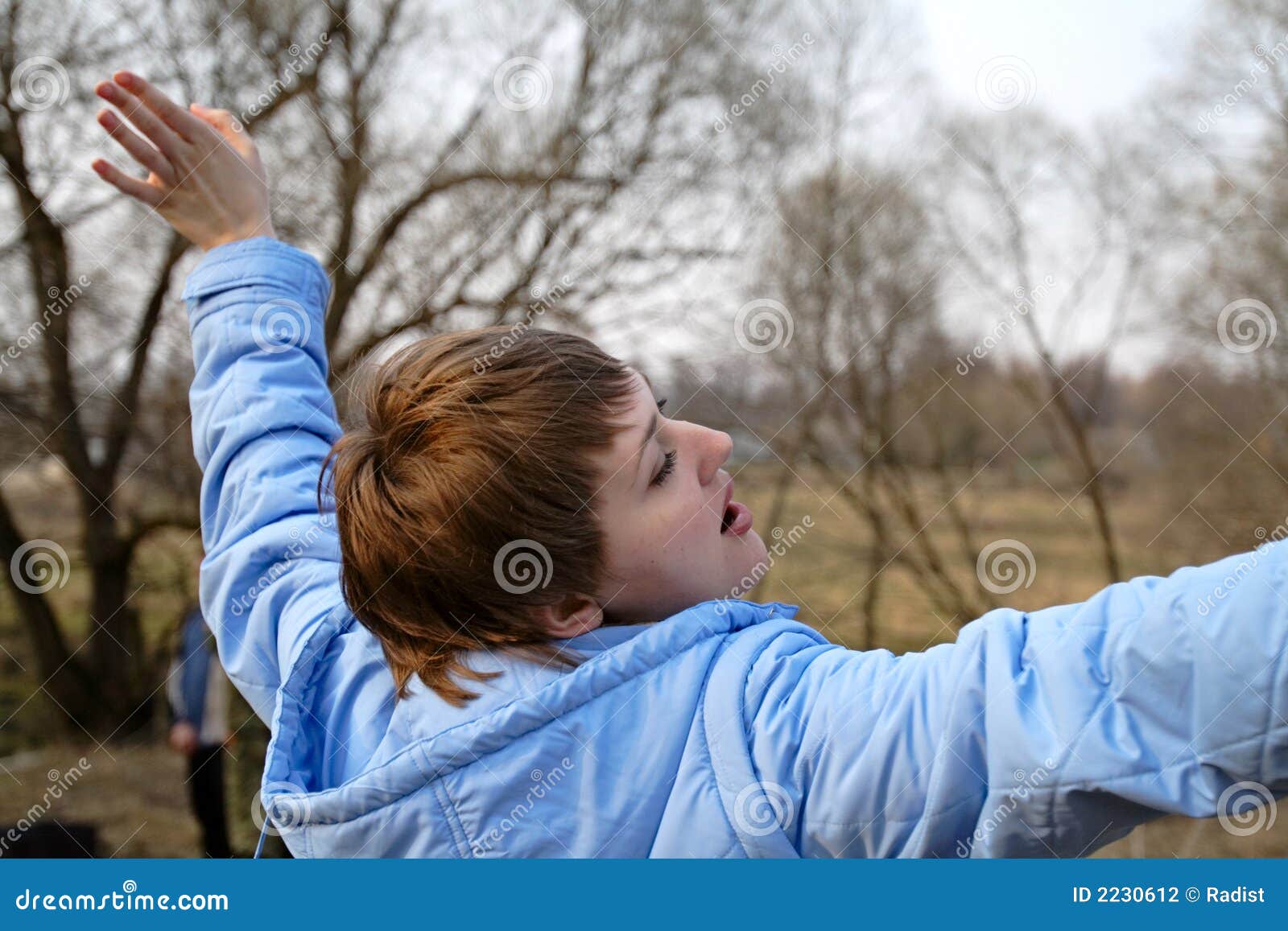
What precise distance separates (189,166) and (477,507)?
646mm

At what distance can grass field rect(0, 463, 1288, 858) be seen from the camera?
5.21m

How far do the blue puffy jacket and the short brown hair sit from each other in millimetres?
38

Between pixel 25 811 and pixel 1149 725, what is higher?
pixel 1149 725

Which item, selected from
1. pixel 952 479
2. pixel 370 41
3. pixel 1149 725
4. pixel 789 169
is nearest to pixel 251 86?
pixel 370 41

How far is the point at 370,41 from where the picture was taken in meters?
4.77

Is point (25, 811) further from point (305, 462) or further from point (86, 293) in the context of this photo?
point (305, 462)

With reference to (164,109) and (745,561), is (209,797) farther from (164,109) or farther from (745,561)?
(745,561)

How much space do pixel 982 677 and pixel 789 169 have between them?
496 centimetres

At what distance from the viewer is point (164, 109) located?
110 cm

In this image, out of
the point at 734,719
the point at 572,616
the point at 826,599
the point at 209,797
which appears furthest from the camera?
the point at 826,599

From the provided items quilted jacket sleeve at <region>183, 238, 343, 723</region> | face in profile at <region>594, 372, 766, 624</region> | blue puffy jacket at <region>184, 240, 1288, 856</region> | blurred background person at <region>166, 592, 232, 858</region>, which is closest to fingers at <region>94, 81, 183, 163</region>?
quilted jacket sleeve at <region>183, 238, 343, 723</region>

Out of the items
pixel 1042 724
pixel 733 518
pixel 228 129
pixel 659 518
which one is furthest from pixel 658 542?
pixel 228 129

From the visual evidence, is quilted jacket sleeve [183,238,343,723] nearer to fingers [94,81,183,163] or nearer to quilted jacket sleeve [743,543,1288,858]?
fingers [94,81,183,163]

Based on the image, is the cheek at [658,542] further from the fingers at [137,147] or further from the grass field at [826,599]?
the grass field at [826,599]
